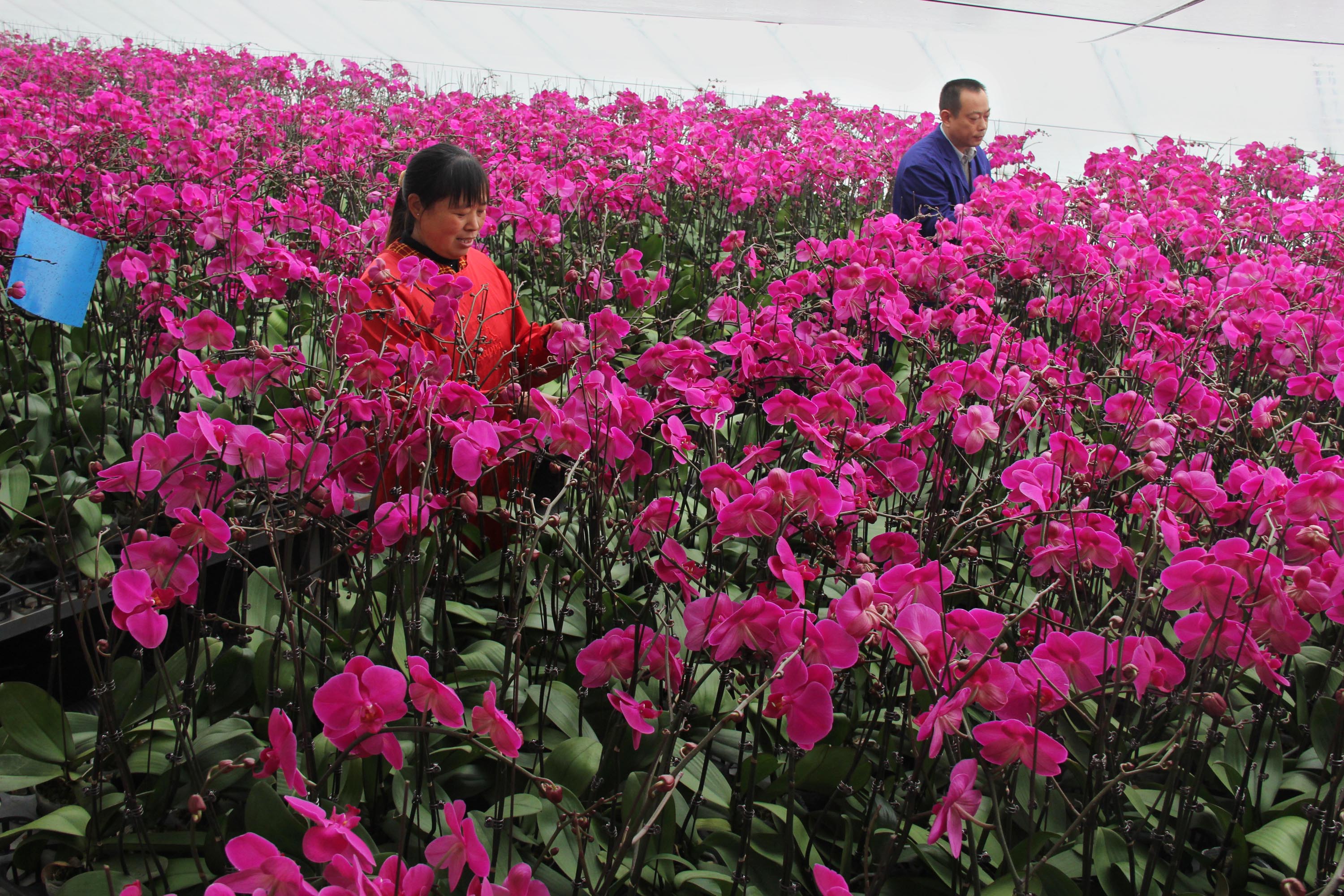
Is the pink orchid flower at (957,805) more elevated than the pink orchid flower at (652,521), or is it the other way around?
the pink orchid flower at (652,521)

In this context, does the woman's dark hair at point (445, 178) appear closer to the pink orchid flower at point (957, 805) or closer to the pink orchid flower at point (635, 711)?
the pink orchid flower at point (635, 711)

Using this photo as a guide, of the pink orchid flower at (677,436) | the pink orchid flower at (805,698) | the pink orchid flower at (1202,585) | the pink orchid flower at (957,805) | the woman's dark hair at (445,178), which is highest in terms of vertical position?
the woman's dark hair at (445,178)

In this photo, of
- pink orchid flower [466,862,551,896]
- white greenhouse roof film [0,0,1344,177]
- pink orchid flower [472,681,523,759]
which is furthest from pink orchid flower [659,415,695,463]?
white greenhouse roof film [0,0,1344,177]

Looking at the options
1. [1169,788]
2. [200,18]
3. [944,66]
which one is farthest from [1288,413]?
[200,18]

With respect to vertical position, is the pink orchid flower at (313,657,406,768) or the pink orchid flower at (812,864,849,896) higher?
the pink orchid flower at (313,657,406,768)

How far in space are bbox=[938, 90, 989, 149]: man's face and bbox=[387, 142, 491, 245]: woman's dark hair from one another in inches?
83.0

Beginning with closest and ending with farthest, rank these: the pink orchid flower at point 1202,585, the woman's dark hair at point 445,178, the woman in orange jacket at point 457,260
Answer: the pink orchid flower at point 1202,585 < the woman in orange jacket at point 457,260 < the woman's dark hair at point 445,178

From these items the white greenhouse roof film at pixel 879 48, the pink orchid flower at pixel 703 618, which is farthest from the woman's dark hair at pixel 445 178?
the white greenhouse roof film at pixel 879 48

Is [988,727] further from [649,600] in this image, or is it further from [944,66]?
[944,66]

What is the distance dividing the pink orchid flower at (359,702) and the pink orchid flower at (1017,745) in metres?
0.49

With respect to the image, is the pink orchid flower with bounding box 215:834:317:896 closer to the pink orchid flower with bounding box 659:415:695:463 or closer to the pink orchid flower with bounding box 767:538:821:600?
the pink orchid flower with bounding box 767:538:821:600

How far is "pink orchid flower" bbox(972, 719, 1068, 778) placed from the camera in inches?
31.4

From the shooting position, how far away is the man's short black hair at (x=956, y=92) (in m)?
3.53

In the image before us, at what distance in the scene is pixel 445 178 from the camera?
209cm
